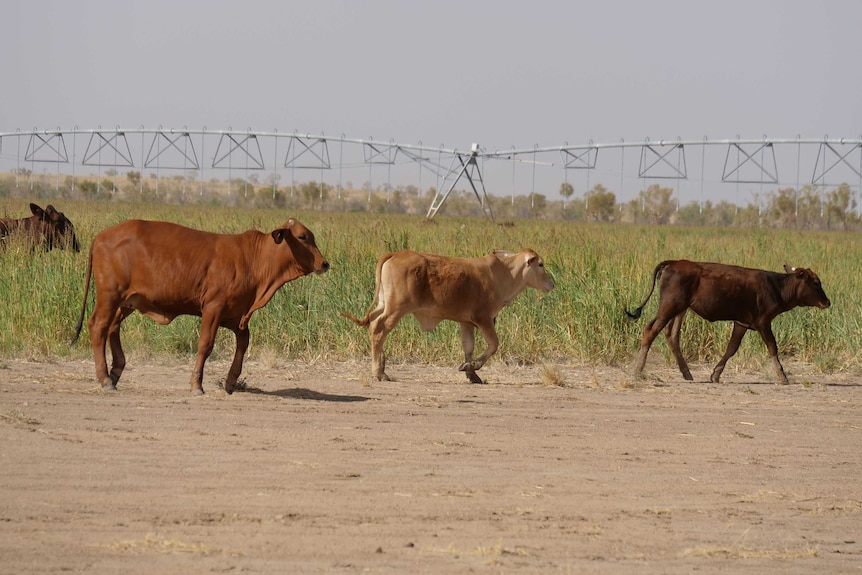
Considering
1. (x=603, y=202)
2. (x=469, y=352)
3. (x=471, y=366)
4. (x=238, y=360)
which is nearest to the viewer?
(x=238, y=360)

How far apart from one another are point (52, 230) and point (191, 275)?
7.47m

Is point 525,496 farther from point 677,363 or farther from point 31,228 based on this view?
point 31,228

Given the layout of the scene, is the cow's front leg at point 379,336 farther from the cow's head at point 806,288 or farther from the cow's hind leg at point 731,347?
the cow's head at point 806,288

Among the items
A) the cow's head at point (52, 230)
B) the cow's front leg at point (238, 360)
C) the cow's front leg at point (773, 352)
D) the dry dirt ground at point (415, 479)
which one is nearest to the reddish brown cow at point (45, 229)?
the cow's head at point (52, 230)

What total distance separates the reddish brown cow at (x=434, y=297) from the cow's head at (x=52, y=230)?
5913 millimetres

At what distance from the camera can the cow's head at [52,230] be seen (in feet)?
52.1

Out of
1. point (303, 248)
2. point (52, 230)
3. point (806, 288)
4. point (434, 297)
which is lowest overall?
point (434, 297)

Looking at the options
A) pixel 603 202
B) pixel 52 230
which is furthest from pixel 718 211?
pixel 52 230

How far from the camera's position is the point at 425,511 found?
6332mm

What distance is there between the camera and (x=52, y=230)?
53.4ft

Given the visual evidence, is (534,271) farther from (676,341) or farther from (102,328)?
(102,328)

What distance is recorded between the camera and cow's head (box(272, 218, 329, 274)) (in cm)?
988

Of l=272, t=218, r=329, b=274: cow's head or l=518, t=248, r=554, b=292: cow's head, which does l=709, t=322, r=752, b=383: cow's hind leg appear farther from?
l=272, t=218, r=329, b=274: cow's head

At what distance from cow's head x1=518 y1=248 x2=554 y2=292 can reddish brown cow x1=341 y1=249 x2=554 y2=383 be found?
0.43 metres
